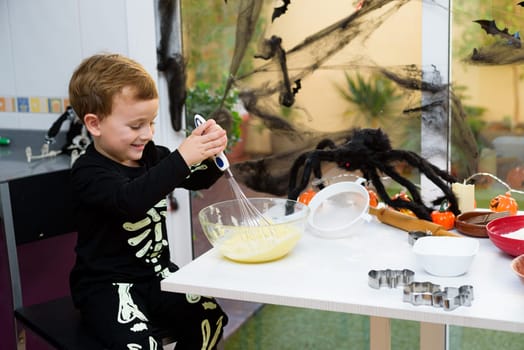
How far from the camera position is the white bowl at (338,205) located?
1.43 m

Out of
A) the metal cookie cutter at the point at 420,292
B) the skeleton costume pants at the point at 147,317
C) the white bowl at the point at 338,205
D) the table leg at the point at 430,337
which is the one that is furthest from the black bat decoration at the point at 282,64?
the metal cookie cutter at the point at 420,292

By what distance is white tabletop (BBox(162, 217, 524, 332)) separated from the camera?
3.22 feet

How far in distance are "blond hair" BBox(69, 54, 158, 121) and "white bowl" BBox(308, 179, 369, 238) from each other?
16.5 inches

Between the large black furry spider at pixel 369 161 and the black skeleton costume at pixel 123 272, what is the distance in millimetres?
354

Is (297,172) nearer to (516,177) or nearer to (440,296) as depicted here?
(516,177)

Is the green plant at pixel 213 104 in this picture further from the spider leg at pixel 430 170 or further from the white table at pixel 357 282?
the white table at pixel 357 282

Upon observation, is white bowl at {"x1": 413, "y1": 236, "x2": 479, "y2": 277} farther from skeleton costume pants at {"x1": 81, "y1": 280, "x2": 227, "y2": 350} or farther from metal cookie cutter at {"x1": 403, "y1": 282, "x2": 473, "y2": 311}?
skeleton costume pants at {"x1": 81, "y1": 280, "x2": 227, "y2": 350}

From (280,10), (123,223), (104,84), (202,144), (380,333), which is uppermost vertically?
(280,10)

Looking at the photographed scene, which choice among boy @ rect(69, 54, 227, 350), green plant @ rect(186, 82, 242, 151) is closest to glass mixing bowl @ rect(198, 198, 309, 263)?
boy @ rect(69, 54, 227, 350)

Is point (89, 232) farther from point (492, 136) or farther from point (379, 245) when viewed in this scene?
point (492, 136)

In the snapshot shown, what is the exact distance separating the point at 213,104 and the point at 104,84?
0.60m

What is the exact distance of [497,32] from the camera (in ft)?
5.17

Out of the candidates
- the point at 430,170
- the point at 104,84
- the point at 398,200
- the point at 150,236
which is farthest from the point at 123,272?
the point at 430,170

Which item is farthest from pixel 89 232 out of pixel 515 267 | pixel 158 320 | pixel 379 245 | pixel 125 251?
pixel 515 267
